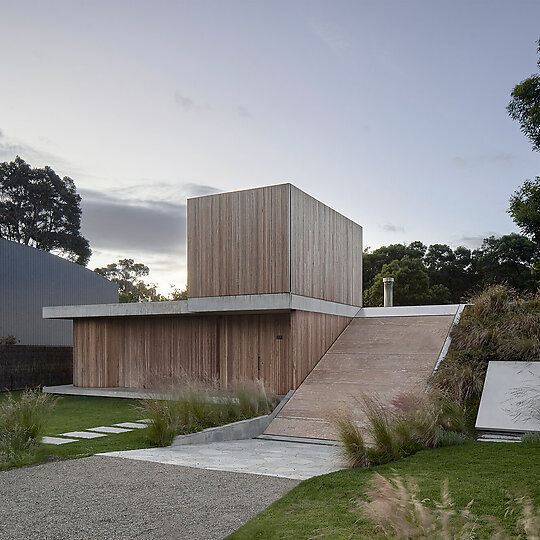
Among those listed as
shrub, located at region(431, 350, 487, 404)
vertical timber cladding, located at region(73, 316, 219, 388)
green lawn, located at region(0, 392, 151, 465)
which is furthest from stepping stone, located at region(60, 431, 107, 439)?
shrub, located at region(431, 350, 487, 404)

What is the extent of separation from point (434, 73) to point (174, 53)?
5.35 m

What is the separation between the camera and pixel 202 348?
38.2 ft

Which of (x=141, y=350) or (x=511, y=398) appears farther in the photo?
(x=141, y=350)

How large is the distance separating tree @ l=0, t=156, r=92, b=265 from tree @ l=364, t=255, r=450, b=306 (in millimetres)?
19657

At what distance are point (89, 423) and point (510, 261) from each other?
21.5m

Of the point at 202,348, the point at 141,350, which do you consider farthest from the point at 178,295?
the point at 202,348

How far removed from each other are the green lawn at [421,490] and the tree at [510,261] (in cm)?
1959

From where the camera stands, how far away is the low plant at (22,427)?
6.07 meters

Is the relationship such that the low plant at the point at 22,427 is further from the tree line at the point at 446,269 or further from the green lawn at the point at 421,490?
the tree line at the point at 446,269

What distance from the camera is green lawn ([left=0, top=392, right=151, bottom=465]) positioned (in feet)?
20.8

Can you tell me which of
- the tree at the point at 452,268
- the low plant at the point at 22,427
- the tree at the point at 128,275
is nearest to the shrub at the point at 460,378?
the low plant at the point at 22,427

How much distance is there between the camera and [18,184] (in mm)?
33688

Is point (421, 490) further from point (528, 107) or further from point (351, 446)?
point (528, 107)

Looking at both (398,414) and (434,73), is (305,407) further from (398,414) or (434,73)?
(434,73)
